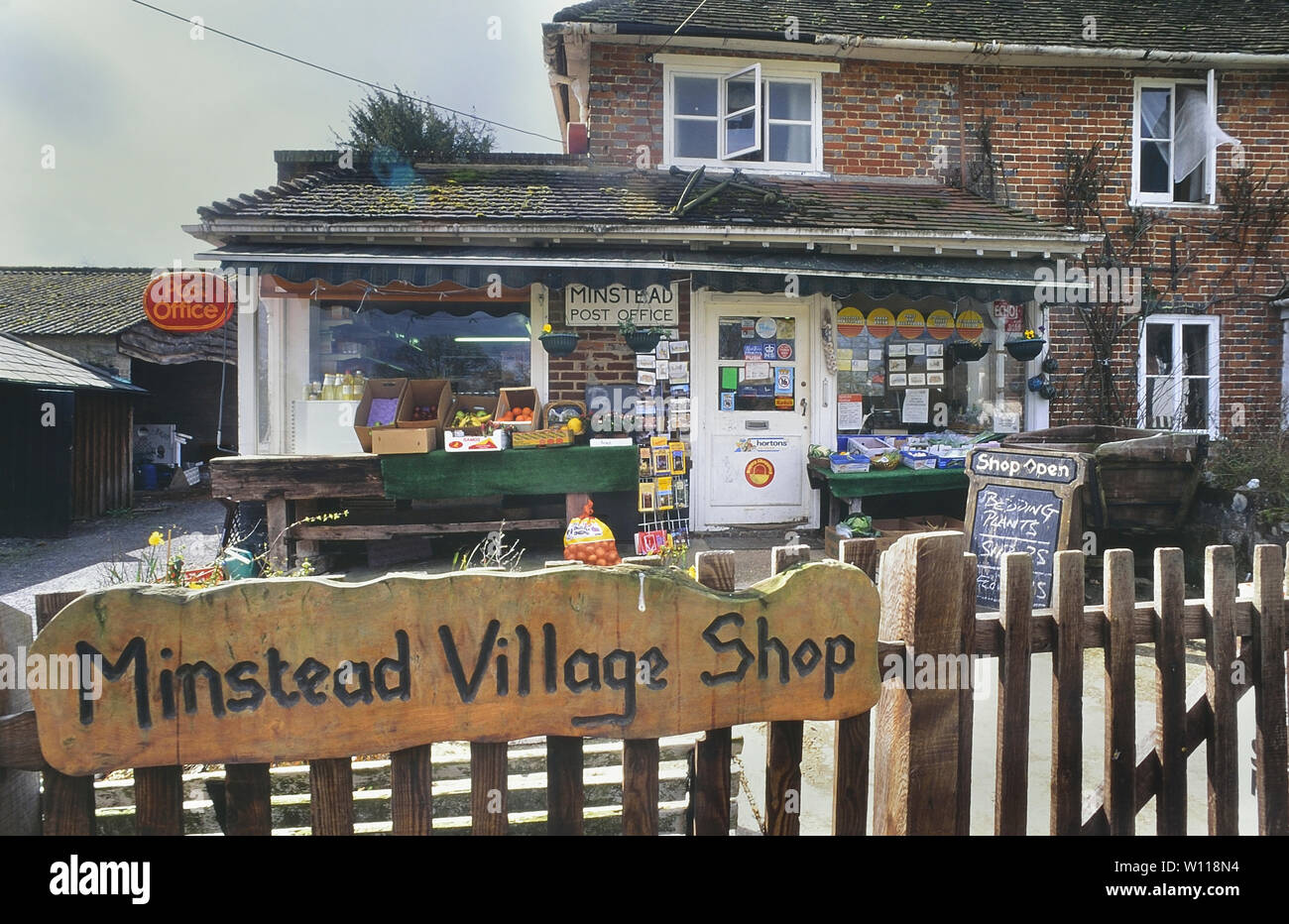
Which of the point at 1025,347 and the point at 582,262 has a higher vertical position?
the point at 582,262

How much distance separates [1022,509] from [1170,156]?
7721mm

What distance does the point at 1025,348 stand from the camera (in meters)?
7.69

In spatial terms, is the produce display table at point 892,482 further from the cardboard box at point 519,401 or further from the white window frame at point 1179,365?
the white window frame at point 1179,365

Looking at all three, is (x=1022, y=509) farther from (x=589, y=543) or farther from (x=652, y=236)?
(x=652, y=236)

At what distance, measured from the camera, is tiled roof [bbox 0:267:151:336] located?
16938 mm

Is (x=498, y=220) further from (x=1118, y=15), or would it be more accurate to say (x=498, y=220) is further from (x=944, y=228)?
(x=1118, y=15)

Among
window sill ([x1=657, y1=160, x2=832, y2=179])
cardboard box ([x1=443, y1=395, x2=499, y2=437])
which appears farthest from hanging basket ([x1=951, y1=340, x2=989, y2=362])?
cardboard box ([x1=443, y1=395, x2=499, y2=437])

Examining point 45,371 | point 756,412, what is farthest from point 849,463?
point 45,371

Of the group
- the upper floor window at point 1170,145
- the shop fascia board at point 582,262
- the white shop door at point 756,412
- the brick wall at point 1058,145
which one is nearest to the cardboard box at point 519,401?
the shop fascia board at point 582,262

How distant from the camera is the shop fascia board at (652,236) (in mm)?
6617

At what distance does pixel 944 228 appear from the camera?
7352 millimetres

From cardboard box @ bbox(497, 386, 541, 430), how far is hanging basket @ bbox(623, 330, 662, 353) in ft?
3.74
